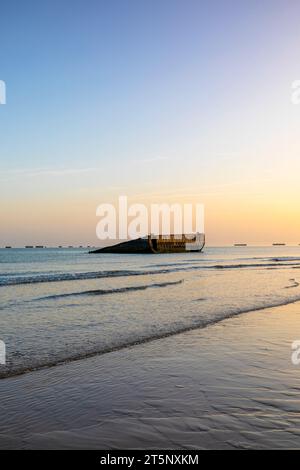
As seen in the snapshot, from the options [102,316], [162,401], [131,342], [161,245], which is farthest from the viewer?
[161,245]

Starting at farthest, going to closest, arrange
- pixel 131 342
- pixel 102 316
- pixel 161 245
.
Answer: pixel 161 245, pixel 102 316, pixel 131 342

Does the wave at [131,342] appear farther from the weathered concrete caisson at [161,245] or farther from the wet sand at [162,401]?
the weathered concrete caisson at [161,245]

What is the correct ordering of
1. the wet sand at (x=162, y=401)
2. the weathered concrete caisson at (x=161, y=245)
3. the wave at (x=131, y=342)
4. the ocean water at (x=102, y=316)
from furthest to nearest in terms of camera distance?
the weathered concrete caisson at (x=161, y=245)
the ocean water at (x=102, y=316)
the wave at (x=131, y=342)
the wet sand at (x=162, y=401)

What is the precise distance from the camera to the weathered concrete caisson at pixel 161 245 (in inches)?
4273

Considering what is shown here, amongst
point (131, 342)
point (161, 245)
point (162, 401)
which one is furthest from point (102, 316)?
point (161, 245)

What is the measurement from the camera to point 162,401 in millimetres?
5480

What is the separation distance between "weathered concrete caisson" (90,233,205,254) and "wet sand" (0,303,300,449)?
99598 mm

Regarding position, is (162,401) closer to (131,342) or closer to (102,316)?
(131,342)

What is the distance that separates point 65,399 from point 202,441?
2235mm

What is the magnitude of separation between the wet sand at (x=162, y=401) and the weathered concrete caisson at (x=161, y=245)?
327ft

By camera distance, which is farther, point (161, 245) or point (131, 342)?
point (161, 245)

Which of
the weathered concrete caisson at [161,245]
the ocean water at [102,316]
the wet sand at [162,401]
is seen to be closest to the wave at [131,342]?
the ocean water at [102,316]

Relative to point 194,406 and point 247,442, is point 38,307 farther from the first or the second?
point 247,442

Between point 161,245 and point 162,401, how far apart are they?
4082 inches
